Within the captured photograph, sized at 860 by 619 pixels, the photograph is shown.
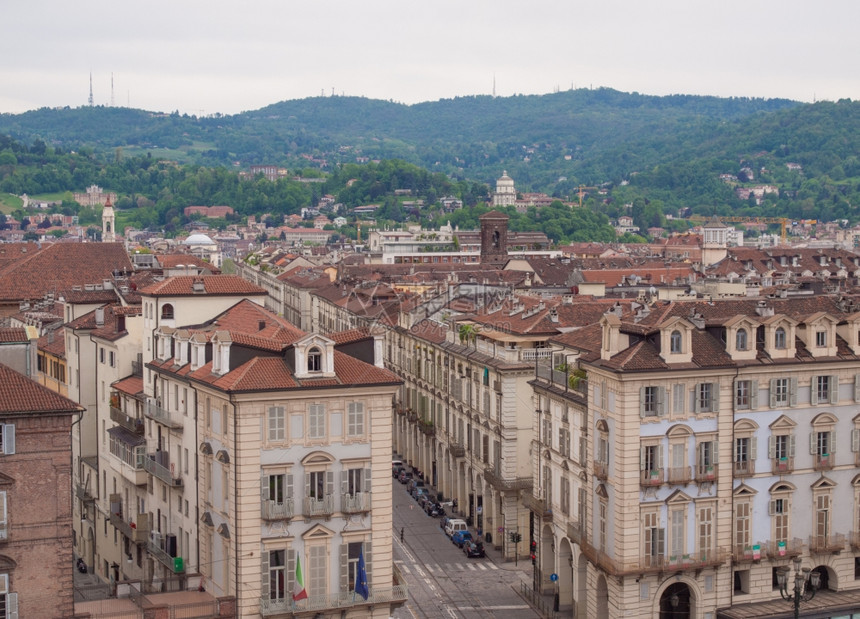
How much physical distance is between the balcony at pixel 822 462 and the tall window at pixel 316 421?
22753mm

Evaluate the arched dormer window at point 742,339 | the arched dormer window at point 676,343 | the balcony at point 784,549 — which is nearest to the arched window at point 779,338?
the arched dormer window at point 742,339

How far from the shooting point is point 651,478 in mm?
Result: 56969

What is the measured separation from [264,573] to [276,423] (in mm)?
5394

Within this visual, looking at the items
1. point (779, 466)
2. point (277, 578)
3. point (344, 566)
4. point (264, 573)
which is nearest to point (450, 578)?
point (779, 466)

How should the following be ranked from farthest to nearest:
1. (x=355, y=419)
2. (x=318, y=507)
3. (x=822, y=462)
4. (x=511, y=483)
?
(x=511, y=483), (x=822, y=462), (x=355, y=419), (x=318, y=507)

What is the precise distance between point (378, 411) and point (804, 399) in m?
20.0

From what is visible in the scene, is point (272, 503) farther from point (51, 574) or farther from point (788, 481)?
point (788, 481)

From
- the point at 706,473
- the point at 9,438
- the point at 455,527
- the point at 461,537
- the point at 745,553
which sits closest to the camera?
Result: the point at 9,438

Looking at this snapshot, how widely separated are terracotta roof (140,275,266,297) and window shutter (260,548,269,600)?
15.7 metres

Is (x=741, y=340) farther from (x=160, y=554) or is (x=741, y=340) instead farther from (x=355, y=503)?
(x=160, y=554)

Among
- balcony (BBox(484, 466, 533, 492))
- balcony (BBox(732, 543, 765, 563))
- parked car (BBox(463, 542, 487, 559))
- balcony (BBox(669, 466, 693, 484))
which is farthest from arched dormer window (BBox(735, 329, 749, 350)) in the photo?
parked car (BBox(463, 542, 487, 559))

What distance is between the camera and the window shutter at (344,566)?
5056 cm

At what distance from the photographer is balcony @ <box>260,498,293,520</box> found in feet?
163

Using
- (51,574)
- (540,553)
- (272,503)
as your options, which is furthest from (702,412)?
(51,574)
